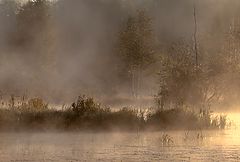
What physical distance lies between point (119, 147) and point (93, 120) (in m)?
8.17

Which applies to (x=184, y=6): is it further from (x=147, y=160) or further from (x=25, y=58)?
(x=147, y=160)

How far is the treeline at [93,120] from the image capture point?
3258cm

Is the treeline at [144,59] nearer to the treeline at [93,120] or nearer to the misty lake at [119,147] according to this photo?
the treeline at [93,120]

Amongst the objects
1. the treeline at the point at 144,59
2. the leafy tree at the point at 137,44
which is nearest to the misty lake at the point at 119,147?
the treeline at the point at 144,59

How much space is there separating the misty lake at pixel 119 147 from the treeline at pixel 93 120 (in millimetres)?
1573

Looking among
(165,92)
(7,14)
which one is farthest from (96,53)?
(165,92)

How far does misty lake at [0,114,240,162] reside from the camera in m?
22.1

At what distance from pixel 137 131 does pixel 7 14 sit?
73304mm

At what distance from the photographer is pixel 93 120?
3325 cm

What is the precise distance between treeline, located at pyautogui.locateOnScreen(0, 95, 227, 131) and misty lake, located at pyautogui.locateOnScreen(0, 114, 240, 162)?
5.16 feet

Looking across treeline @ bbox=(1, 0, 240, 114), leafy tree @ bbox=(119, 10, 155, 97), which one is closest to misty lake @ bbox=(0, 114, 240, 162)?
treeline @ bbox=(1, 0, 240, 114)

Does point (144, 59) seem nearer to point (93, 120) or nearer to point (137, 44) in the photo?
point (137, 44)

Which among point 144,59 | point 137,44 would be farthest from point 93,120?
point 144,59

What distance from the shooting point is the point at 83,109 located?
33.8 meters
